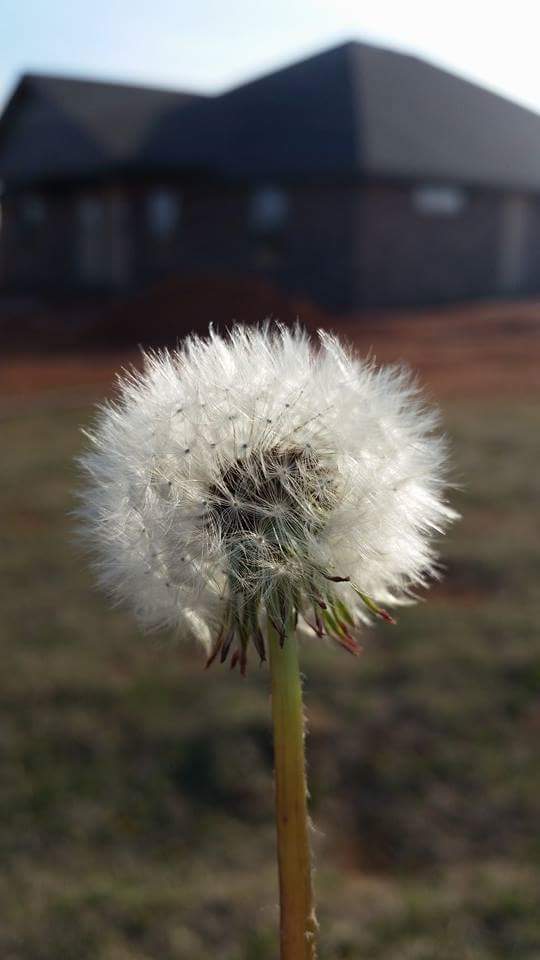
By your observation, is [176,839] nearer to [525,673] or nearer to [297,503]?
[525,673]

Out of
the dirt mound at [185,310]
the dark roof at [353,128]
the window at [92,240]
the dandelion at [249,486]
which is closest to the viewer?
the dandelion at [249,486]

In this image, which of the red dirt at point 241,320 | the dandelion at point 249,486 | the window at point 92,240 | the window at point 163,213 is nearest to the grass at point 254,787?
the dandelion at point 249,486

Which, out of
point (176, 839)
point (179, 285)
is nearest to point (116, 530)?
point (176, 839)

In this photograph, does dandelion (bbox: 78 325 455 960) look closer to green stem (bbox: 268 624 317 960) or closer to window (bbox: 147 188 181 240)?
green stem (bbox: 268 624 317 960)

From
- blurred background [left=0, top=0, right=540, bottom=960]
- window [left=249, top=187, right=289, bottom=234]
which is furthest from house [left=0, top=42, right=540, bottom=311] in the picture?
blurred background [left=0, top=0, right=540, bottom=960]

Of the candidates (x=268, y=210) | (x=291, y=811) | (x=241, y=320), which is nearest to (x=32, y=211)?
(x=268, y=210)

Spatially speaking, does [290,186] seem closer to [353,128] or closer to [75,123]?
[353,128]

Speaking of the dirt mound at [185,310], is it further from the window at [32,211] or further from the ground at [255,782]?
the ground at [255,782]

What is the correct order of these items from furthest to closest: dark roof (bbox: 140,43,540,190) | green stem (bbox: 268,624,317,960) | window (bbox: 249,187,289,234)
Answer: dark roof (bbox: 140,43,540,190), window (bbox: 249,187,289,234), green stem (bbox: 268,624,317,960)
